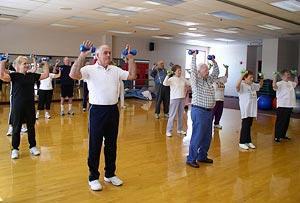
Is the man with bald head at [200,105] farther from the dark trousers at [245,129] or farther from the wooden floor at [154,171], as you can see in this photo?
the dark trousers at [245,129]

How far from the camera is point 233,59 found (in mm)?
16688

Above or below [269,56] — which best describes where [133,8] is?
above

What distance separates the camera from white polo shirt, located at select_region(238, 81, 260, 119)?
5.01 metres

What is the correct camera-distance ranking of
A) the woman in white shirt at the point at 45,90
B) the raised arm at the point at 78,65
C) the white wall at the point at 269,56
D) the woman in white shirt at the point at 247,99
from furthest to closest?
the white wall at the point at 269,56
the woman in white shirt at the point at 45,90
the woman in white shirt at the point at 247,99
the raised arm at the point at 78,65

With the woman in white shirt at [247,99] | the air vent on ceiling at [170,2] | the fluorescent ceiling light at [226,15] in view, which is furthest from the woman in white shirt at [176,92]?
the fluorescent ceiling light at [226,15]

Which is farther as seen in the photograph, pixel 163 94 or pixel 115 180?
pixel 163 94

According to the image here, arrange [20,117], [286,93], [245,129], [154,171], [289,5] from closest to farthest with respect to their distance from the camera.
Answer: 1. [154,171]
2. [20,117]
3. [245,129]
4. [286,93]
5. [289,5]

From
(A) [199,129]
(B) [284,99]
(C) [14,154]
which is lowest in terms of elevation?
(C) [14,154]

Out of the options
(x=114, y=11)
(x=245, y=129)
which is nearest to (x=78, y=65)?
(x=245, y=129)

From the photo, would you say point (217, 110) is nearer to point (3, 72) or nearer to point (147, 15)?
point (147, 15)

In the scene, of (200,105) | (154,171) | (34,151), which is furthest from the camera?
(34,151)

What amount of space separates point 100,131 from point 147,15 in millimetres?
5701

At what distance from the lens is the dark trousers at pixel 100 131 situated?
9.92 feet

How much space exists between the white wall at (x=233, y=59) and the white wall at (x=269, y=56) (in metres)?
2.54
